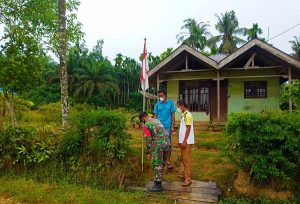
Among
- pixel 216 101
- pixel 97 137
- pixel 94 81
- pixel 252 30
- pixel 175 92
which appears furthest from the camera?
pixel 252 30

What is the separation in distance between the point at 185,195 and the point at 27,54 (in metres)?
5.98

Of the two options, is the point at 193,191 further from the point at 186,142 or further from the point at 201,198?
the point at 186,142

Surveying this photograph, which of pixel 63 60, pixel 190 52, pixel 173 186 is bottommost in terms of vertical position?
pixel 173 186

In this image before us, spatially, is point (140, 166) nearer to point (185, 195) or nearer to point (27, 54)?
point (185, 195)

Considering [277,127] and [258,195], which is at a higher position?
[277,127]

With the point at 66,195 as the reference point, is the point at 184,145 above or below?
above

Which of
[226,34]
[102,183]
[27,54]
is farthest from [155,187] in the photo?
[226,34]

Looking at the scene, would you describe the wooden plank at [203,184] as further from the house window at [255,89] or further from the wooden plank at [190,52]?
the house window at [255,89]

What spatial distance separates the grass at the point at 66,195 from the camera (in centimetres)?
619

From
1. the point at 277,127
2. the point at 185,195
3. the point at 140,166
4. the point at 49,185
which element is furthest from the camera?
the point at 140,166

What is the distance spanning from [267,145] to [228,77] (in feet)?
33.4

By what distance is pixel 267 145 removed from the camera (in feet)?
19.8

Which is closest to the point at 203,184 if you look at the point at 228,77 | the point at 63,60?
the point at 63,60

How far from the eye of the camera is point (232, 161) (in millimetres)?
6418
